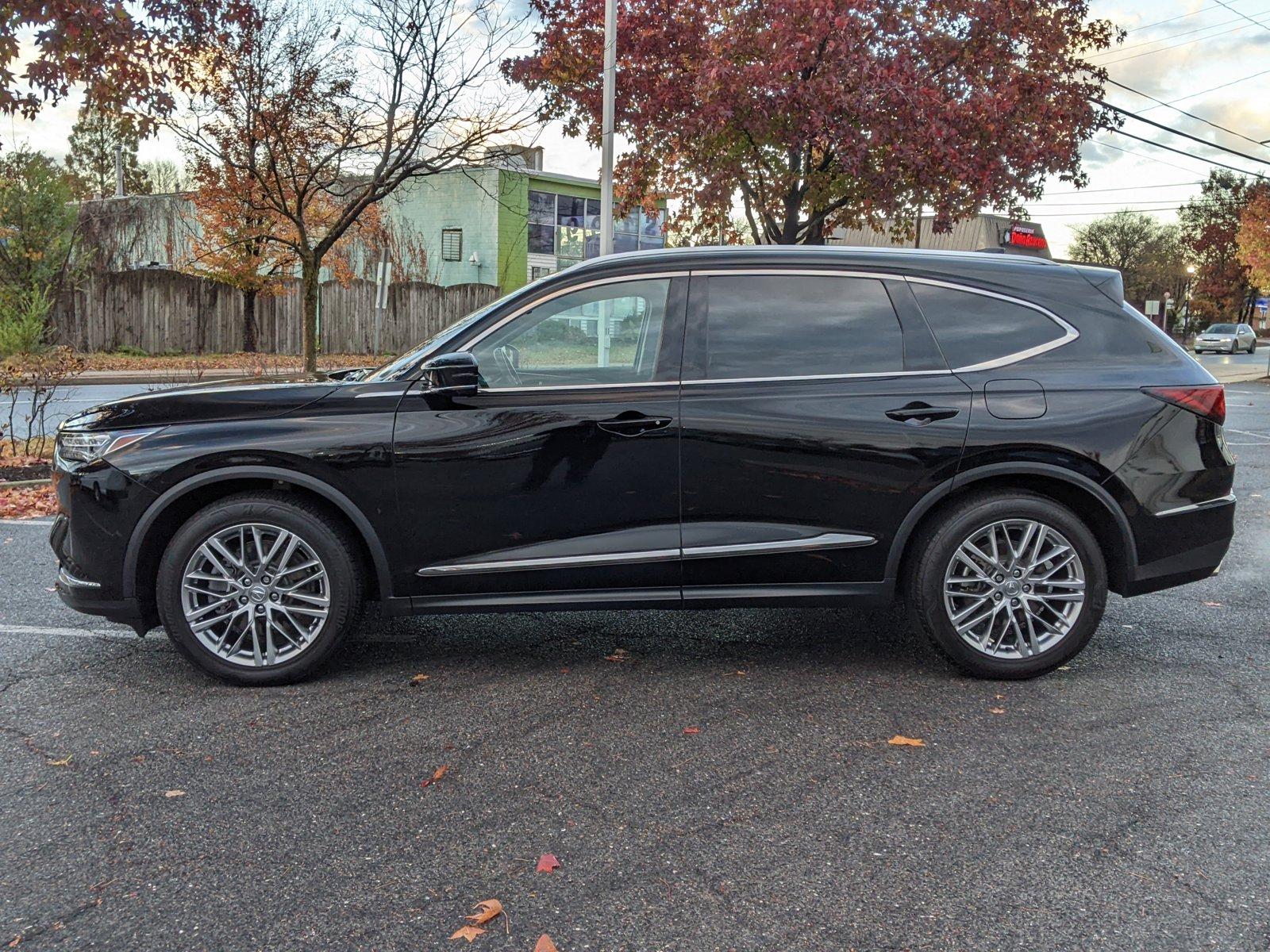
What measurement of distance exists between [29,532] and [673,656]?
226 inches

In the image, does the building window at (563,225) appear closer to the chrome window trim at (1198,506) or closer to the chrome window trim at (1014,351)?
the chrome window trim at (1014,351)

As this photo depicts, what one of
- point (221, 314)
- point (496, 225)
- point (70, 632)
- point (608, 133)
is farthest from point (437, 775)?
point (496, 225)

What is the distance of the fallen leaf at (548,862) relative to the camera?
9.95ft

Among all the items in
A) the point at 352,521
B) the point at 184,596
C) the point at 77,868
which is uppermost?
the point at 352,521

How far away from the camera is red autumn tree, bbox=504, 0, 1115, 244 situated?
42.6 ft

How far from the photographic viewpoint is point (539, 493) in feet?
14.8

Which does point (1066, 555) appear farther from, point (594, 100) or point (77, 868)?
point (594, 100)

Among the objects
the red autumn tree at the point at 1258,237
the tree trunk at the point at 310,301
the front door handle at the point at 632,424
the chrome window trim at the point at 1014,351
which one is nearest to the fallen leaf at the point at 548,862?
the front door handle at the point at 632,424

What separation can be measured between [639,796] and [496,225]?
131 ft

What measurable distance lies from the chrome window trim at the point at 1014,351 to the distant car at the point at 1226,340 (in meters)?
59.9

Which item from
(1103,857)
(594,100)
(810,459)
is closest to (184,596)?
(810,459)

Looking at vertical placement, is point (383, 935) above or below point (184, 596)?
below

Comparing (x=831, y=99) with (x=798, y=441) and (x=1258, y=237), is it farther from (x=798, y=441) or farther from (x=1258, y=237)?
(x=1258, y=237)

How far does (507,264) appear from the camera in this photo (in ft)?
137
